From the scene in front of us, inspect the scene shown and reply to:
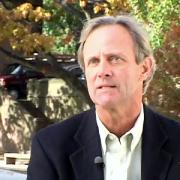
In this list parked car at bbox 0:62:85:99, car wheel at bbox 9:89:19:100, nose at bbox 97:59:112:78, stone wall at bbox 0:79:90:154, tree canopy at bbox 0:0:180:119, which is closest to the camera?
nose at bbox 97:59:112:78

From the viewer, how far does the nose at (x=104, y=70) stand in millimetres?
2117

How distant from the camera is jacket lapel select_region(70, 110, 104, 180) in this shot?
220 cm

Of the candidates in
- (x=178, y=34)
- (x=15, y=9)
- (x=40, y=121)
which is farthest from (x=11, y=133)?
(x=178, y=34)

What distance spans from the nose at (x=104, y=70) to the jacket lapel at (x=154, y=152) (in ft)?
0.98

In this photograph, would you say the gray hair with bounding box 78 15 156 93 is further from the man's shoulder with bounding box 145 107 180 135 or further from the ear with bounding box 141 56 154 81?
the man's shoulder with bounding box 145 107 180 135

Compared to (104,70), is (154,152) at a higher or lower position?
lower

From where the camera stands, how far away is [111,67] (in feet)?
7.01

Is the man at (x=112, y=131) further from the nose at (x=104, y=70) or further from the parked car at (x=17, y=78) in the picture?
the parked car at (x=17, y=78)

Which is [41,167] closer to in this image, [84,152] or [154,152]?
[84,152]

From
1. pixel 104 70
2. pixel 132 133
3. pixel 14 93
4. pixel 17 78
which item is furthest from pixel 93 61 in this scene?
pixel 17 78

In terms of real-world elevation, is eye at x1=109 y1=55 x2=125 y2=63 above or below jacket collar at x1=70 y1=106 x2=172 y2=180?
above

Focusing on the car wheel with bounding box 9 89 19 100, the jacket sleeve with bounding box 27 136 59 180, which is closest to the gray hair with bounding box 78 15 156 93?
the jacket sleeve with bounding box 27 136 59 180

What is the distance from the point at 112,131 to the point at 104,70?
241mm

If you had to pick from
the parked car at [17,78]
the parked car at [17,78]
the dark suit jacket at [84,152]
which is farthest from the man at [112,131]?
the parked car at [17,78]
